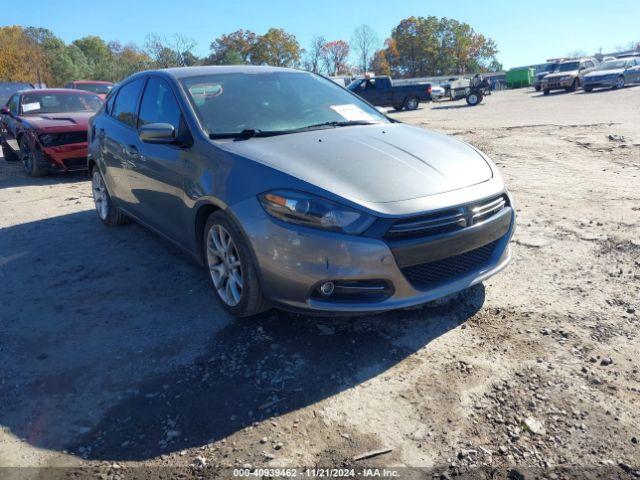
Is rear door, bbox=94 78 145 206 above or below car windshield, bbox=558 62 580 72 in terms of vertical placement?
below

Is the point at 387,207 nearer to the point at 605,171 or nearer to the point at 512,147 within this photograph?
the point at 605,171

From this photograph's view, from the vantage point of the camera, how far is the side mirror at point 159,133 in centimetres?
358

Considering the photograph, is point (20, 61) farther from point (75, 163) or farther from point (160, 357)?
point (160, 357)

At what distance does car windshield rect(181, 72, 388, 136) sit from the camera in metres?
3.73

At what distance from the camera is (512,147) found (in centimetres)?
972

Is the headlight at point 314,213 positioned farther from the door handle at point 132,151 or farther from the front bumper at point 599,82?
the front bumper at point 599,82

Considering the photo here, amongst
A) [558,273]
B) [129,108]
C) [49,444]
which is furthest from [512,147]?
[49,444]

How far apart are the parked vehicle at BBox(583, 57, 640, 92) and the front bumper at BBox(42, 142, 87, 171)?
89.1 feet

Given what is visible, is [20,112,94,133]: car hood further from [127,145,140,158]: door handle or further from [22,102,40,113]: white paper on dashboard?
[127,145,140,158]: door handle

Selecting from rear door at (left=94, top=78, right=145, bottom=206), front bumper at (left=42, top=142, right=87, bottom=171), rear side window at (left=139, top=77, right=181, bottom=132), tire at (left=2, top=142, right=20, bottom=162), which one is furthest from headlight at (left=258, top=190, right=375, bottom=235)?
tire at (left=2, top=142, right=20, bottom=162)

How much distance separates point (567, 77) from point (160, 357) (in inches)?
1273

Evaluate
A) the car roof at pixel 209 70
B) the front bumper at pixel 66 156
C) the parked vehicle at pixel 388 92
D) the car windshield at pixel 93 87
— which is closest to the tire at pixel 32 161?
the front bumper at pixel 66 156

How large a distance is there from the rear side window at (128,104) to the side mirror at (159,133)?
1.09m

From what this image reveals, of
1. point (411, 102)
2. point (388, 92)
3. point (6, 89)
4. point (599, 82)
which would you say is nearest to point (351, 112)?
point (6, 89)
